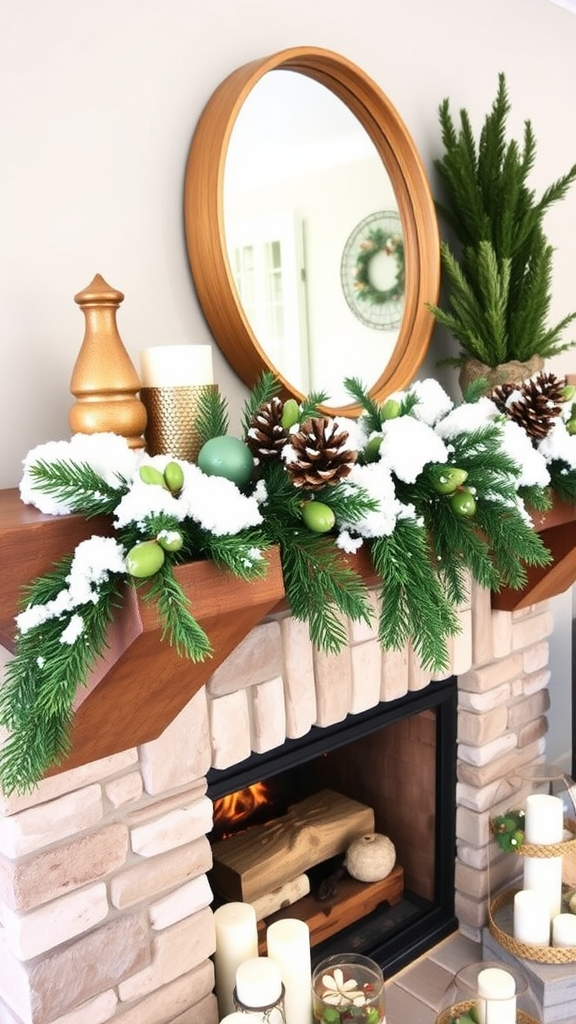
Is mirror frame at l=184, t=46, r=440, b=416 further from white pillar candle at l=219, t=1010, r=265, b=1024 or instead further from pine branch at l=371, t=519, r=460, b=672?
white pillar candle at l=219, t=1010, r=265, b=1024

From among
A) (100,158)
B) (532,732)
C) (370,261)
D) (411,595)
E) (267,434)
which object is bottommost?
(532,732)

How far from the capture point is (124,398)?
0.98m

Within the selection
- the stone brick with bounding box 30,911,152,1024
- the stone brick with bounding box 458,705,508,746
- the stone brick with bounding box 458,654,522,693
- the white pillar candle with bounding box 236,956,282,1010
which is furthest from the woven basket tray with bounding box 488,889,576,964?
the stone brick with bounding box 30,911,152,1024

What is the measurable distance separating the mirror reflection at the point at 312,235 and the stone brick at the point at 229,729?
0.53 meters

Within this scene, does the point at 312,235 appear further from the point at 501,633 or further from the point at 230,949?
the point at 230,949

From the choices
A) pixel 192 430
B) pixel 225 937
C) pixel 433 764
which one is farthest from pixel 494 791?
pixel 192 430

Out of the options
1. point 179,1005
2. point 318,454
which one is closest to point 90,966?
point 179,1005

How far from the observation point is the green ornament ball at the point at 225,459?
0.94 metres

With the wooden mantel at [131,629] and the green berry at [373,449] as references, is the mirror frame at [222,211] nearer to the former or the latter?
the green berry at [373,449]

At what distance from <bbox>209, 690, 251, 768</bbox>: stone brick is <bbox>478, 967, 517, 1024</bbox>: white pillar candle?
55 centimetres

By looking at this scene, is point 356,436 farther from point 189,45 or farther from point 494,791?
point 494,791

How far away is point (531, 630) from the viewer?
1.79 metres

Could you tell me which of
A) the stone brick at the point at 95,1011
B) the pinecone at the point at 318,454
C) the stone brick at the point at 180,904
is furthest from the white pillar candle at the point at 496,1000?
the pinecone at the point at 318,454

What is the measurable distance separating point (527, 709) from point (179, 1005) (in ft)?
3.27
